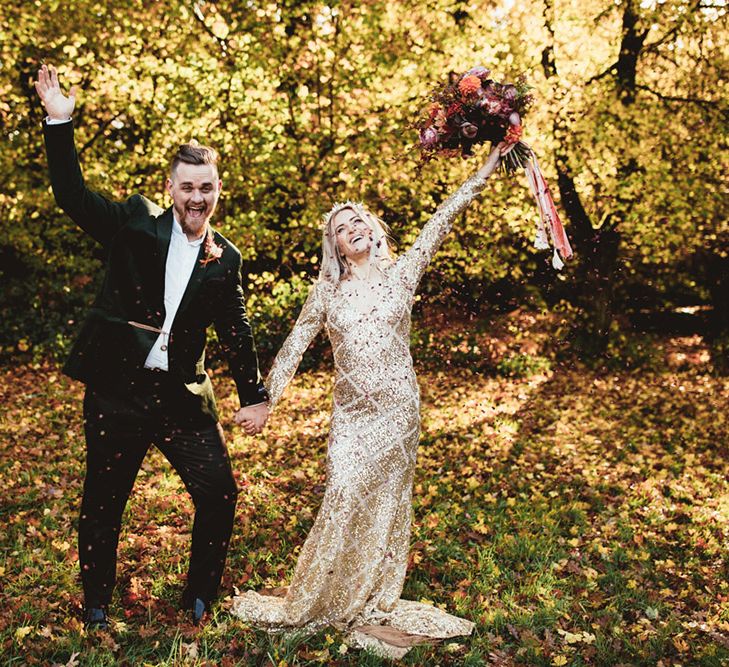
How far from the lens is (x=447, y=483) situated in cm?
637

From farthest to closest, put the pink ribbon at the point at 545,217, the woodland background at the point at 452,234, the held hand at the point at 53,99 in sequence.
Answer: the woodland background at the point at 452,234 < the pink ribbon at the point at 545,217 < the held hand at the point at 53,99

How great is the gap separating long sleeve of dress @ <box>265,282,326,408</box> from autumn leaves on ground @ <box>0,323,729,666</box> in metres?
1.27

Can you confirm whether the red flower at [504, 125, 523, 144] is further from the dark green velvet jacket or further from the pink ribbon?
the dark green velvet jacket

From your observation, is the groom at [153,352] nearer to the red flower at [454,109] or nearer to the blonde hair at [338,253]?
the blonde hair at [338,253]

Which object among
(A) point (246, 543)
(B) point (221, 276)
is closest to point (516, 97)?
(B) point (221, 276)

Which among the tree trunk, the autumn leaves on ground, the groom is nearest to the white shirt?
the groom

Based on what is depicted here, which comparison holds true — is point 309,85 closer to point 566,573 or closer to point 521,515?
point 521,515

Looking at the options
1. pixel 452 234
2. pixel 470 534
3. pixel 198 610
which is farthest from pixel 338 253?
pixel 452 234

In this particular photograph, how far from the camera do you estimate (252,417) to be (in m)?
3.77

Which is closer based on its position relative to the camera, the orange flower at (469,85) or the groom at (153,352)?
the groom at (153,352)

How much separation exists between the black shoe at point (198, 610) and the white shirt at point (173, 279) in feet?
4.32

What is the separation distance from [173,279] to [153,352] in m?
0.37

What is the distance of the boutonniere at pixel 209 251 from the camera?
11.6 feet

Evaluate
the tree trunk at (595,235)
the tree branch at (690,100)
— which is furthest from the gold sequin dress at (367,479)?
the tree branch at (690,100)
